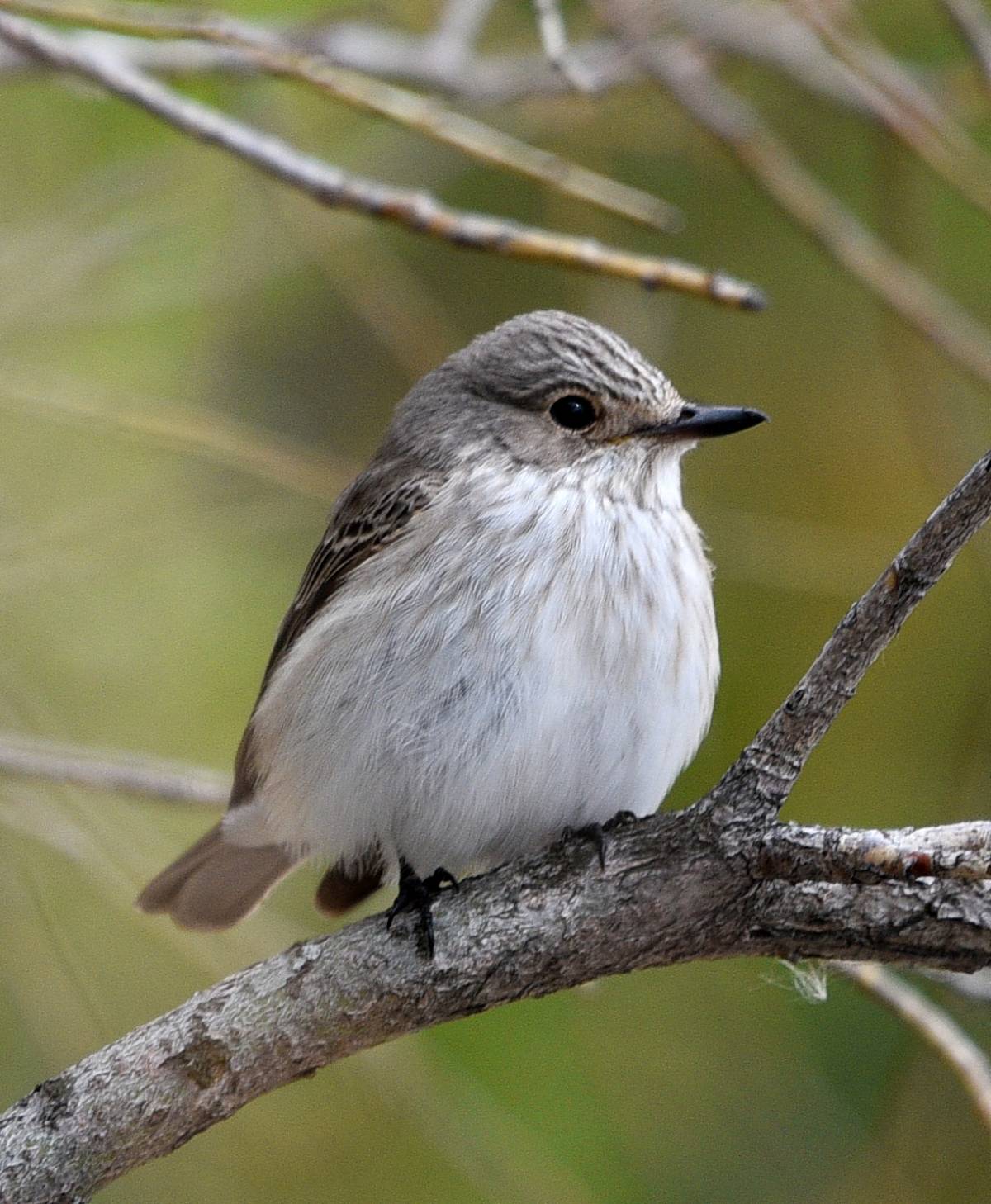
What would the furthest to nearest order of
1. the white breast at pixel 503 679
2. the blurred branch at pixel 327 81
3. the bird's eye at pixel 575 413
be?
the bird's eye at pixel 575 413 → the white breast at pixel 503 679 → the blurred branch at pixel 327 81

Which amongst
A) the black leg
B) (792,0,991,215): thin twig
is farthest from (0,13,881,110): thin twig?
the black leg

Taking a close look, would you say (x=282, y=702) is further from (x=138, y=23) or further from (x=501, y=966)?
(x=138, y=23)

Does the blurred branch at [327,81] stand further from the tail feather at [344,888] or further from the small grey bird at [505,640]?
the tail feather at [344,888]

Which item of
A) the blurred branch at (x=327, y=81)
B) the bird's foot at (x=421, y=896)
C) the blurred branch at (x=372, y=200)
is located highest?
the blurred branch at (x=327, y=81)

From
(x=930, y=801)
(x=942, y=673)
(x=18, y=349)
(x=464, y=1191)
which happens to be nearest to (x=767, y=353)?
(x=942, y=673)

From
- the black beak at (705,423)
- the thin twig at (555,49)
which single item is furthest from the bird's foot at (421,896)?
the thin twig at (555,49)

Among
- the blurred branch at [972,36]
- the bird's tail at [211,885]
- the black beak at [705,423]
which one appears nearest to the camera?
the blurred branch at [972,36]

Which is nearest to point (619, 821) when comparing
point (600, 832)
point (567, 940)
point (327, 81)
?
point (600, 832)

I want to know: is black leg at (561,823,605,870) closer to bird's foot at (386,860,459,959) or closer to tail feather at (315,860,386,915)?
bird's foot at (386,860,459,959)
